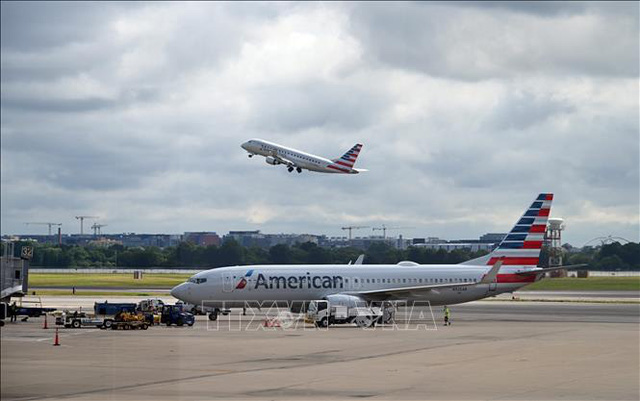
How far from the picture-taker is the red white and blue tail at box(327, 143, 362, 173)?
139 meters

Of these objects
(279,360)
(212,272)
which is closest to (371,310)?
(212,272)

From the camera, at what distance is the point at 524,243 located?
8838 centimetres

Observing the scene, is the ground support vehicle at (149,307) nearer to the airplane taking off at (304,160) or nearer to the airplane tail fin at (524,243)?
the airplane tail fin at (524,243)

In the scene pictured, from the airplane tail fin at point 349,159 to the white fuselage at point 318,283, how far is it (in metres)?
56.1

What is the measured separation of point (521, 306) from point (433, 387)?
6826 centimetres

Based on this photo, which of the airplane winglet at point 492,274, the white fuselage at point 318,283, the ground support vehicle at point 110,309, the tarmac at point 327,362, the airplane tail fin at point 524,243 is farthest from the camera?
the airplane tail fin at point 524,243

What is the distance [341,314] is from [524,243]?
2016 centimetres

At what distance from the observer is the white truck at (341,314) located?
247 feet

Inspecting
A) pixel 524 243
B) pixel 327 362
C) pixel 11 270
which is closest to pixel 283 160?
pixel 524 243

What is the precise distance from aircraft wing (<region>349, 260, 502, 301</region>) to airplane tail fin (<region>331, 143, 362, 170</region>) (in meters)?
58.1

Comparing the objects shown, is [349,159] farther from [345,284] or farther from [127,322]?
[127,322]

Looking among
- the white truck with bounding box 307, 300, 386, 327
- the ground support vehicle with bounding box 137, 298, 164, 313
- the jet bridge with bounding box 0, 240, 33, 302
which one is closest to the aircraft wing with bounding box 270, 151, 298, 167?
the ground support vehicle with bounding box 137, 298, 164, 313

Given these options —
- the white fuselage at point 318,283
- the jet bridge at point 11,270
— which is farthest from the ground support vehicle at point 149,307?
the jet bridge at point 11,270

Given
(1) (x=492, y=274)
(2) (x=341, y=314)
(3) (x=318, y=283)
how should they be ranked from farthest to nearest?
(3) (x=318, y=283), (1) (x=492, y=274), (2) (x=341, y=314)
